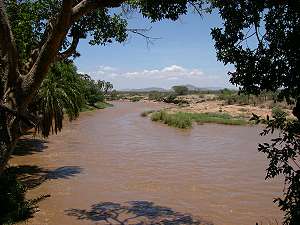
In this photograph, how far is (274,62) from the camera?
5.43 metres

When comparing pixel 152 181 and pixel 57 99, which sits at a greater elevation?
pixel 57 99

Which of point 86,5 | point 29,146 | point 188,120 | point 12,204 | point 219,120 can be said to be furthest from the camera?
point 219,120

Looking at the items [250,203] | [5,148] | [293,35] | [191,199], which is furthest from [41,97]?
[293,35]

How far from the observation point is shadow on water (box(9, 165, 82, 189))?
54.5 ft

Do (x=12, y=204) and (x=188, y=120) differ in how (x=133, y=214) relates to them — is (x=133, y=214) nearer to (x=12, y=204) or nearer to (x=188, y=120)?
(x=12, y=204)

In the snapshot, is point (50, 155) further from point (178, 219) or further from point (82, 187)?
point (178, 219)

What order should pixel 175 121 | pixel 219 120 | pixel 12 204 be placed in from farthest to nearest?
pixel 219 120 → pixel 175 121 → pixel 12 204

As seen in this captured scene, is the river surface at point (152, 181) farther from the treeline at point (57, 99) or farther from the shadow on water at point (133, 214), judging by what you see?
the treeline at point (57, 99)

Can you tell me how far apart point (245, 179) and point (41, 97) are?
936 cm

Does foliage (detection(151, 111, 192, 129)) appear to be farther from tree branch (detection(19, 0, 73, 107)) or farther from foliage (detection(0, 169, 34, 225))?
tree branch (detection(19, 0, 73, 107))

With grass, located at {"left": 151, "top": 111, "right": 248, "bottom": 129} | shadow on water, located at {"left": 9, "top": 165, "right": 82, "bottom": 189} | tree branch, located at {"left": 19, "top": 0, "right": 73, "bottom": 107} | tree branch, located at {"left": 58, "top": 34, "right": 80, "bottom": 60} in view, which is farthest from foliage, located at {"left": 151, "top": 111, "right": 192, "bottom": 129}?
tree branch, located at {"left": 19, "top": 0, "right": 73, "bottom": 107}

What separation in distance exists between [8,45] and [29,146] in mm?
18672

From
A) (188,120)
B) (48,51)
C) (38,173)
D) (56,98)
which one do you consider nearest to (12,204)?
(38,173)

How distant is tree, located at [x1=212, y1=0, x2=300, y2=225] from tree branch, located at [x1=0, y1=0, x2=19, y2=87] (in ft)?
10.7
